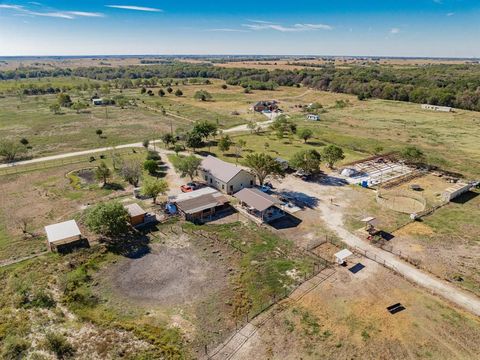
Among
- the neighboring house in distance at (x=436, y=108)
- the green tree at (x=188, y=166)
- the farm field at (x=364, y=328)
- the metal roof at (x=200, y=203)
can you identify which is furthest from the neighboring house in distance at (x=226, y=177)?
the neighboring house in distance at (x=436, y=108)

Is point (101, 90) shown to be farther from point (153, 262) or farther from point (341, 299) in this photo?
point (341, 299)

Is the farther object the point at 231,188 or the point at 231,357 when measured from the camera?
the point at 231,188

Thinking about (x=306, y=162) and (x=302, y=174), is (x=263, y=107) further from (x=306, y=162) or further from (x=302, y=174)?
(x=306, y=162)

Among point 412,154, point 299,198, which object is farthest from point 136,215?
point 412,154

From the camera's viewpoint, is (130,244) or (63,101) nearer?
(130,244)

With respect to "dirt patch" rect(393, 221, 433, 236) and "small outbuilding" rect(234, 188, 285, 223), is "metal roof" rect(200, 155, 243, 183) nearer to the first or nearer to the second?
"small outbuilding" rect(234, 188, 285, 223)

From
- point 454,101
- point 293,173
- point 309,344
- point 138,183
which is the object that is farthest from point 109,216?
point 454,101

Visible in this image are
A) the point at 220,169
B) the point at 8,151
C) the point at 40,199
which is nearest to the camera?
the point at 40,199
